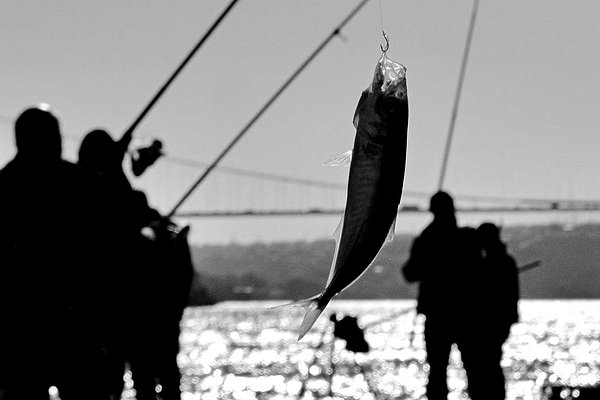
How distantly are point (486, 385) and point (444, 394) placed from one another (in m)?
0.28

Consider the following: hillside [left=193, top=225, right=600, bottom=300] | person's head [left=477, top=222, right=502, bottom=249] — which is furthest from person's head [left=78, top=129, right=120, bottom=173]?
hillside [left=193, top=225, right=600, bottom=300]

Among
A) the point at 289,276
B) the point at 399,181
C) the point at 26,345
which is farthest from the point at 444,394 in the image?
the point at 289,276

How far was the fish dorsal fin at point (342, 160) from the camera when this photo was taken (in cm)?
349

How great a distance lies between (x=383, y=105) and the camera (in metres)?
3.33

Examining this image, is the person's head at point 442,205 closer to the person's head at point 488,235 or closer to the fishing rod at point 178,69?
the person's head at point 488,235

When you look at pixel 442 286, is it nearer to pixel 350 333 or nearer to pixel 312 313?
pixel 350 333

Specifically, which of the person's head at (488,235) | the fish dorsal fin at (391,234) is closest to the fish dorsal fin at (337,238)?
the fish dorsal fin at (391,234)

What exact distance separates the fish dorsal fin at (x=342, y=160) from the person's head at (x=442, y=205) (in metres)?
4.08

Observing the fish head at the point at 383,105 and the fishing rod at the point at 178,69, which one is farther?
the fishing rod at the point at 178,69

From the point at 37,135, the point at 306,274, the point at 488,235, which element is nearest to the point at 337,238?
the point at 37,135

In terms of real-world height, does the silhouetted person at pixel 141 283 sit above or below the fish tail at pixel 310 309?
above

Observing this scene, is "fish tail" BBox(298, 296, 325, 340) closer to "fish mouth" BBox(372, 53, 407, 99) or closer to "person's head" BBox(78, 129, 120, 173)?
"fish mouth" BBox(372, 53, 407, 99)

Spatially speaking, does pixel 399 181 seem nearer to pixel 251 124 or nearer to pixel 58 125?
pixel 58 125

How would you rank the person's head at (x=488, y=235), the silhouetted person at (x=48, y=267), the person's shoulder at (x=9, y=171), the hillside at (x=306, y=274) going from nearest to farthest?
1. the silhouetted person at (x=48, y=267)
2. the person's shoulder at (x=9, y=171)
3. the person's head at (x=488, y=235)
4. the hillside at (x=306, y=274)
